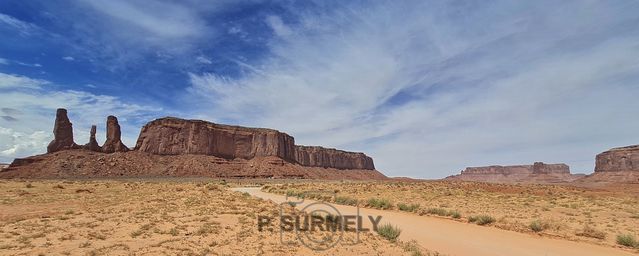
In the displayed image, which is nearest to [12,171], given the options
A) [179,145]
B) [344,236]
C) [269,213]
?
[179,145]

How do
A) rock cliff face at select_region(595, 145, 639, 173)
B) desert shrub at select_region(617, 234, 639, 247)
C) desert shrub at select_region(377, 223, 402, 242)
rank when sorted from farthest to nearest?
rock cliff face at select_region(595, 145, 639, 173), desert shrub at select_region(617, 234, 639, 247), desert shrub at select_region(377, 223, 402, 242)

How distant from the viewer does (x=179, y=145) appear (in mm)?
123125

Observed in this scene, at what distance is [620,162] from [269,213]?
163342 mm

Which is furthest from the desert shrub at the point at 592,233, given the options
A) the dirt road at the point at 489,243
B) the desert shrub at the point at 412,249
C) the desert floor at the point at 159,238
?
the desert floor at the point at 159,238

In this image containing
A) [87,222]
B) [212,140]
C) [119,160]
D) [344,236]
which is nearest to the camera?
[344,236]

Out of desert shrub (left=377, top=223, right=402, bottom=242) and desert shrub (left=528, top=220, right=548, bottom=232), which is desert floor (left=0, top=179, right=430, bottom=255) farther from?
desert shrub (left=528, top=220, right=548, bottom=232)

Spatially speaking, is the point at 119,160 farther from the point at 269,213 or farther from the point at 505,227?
the point at 505,227

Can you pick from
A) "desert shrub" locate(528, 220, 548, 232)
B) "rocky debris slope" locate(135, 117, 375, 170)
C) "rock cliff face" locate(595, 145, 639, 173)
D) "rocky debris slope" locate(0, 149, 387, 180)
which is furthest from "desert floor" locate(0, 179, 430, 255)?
"rock cliff face" locate(595, 145, 639, 173)

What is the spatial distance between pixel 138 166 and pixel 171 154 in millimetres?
18089

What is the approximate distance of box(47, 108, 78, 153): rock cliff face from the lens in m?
103

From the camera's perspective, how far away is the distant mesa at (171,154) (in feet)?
305

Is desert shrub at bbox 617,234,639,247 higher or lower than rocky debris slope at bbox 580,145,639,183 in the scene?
lower

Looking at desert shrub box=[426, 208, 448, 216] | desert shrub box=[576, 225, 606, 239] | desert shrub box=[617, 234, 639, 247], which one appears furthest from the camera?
desert shrub box=[426, 208, 448, 216]

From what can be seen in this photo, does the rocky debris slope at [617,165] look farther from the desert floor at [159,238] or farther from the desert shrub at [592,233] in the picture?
the desert floor at [159,238]
